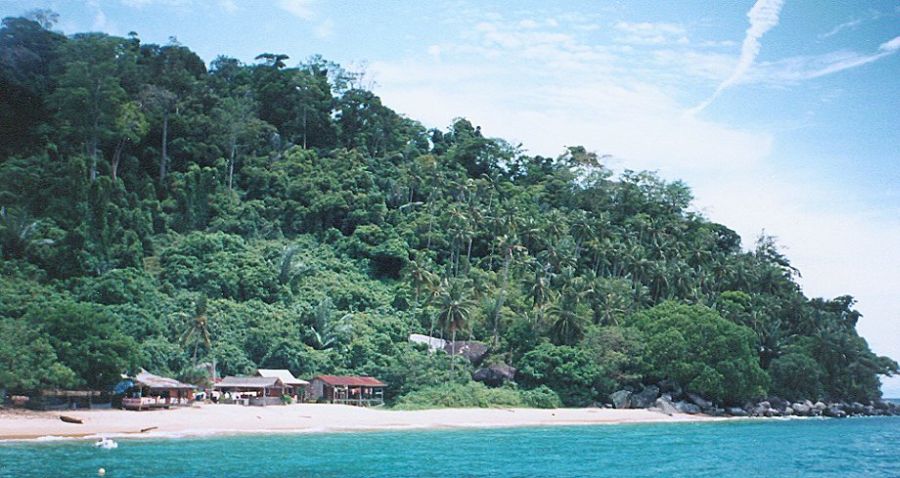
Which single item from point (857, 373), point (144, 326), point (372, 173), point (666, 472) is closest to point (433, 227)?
point (372, 173)

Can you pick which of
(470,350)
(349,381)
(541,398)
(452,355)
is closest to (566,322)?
(541,398)

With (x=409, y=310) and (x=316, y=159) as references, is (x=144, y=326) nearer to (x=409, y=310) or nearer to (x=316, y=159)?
(x=409, y=310)

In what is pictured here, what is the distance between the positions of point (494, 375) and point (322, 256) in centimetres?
2038

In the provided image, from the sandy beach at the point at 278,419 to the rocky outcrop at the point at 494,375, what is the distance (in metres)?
4.11

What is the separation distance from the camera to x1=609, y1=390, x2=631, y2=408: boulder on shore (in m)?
61.7

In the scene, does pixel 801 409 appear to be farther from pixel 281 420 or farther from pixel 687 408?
pixel 281 420

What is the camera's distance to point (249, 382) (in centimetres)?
5038

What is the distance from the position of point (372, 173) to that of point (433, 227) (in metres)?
10.2

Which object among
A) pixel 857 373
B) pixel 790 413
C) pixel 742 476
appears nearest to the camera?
pixel 742 476

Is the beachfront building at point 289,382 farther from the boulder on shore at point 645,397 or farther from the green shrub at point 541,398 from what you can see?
the boulder on shore at point 645,397

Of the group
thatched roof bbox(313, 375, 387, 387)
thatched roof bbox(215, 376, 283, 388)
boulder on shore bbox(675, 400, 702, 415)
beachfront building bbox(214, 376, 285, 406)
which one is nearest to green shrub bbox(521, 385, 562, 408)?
thatched roof bbox(313, 375, 387, 387)

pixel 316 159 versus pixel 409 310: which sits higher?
pixel 316 159

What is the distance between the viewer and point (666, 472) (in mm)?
31188

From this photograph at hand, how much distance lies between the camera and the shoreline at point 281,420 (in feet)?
119
